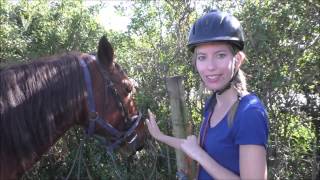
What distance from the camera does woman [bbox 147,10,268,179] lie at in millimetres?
1667

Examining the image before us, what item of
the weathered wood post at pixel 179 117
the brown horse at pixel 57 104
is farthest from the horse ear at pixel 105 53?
the weathered wood post at pixel 179 117

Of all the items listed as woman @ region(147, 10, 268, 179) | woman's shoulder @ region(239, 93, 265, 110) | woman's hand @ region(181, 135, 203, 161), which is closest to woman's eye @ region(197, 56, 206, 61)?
woman @ region(147, 10, 268, 179)

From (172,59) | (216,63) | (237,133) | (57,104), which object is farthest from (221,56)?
(172,59)

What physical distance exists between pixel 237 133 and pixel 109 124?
1366mm

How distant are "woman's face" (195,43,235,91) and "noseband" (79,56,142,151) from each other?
38.4 inches

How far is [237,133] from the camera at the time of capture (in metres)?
1.72

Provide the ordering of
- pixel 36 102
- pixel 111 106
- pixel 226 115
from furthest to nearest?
pixel 111 106, pixel 36 102, pixel 226 115

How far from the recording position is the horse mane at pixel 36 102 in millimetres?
2389

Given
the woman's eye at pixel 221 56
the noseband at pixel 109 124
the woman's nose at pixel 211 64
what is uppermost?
the woman's eye at pixel 221 56

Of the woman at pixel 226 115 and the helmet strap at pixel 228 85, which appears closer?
the woman at pixel 226 115

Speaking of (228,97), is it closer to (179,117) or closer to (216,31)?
(216,31)

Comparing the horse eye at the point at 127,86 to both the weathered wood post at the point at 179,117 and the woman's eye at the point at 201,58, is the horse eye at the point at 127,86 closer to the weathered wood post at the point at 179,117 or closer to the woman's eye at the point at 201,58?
the weathered wood post at the point at 179,117

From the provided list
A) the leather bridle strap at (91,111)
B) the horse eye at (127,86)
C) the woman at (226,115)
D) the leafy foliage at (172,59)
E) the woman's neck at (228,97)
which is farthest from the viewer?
the leafy foliage at (172,59)

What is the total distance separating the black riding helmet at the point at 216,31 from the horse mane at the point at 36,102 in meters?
0.95
